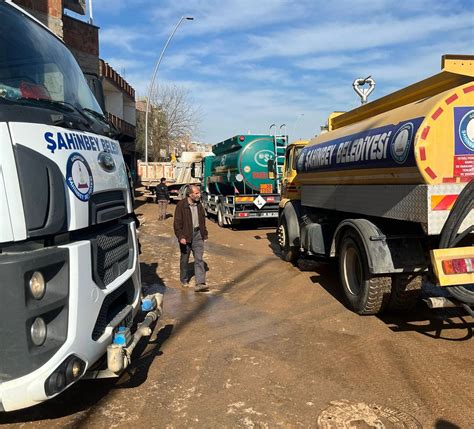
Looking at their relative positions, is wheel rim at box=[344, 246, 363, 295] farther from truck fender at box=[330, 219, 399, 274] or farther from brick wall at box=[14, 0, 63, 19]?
brick wall at box=[14, 0, 63, 19]

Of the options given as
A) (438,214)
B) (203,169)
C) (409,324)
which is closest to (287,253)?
(409,324)

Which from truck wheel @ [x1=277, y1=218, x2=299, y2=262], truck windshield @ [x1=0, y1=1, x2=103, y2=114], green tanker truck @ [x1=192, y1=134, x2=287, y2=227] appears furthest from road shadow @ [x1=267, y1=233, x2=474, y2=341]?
green tanker truck @ [x1=192, y1=134, x2=287, y2=227]

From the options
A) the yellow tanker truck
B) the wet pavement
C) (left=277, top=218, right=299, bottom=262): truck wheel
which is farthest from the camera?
(left=277, top=218, right=299, bottom=262): truck wheel

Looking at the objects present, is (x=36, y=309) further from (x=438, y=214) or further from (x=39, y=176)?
(x=438, y=214)

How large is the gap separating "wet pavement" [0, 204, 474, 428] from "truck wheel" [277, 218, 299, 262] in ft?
6.75

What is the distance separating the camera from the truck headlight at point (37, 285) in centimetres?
219

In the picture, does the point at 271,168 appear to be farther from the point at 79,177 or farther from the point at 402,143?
the point at 79,177

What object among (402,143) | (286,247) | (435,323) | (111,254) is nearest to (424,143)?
(402,143)

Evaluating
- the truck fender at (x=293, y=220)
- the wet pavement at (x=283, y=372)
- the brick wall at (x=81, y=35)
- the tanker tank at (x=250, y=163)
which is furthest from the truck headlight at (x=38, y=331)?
the brick wall at (x=81, y=35)

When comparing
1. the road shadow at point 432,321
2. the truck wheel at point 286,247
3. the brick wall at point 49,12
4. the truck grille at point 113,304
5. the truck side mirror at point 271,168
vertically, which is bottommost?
the road shadow at point 432,321

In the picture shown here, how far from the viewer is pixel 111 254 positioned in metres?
3.04

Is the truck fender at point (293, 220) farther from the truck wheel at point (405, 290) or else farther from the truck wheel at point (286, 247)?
the truck wheel at point (405, 290)

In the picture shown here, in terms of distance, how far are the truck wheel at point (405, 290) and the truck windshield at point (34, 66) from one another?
387cm

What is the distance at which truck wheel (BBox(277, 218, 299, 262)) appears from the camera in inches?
341
